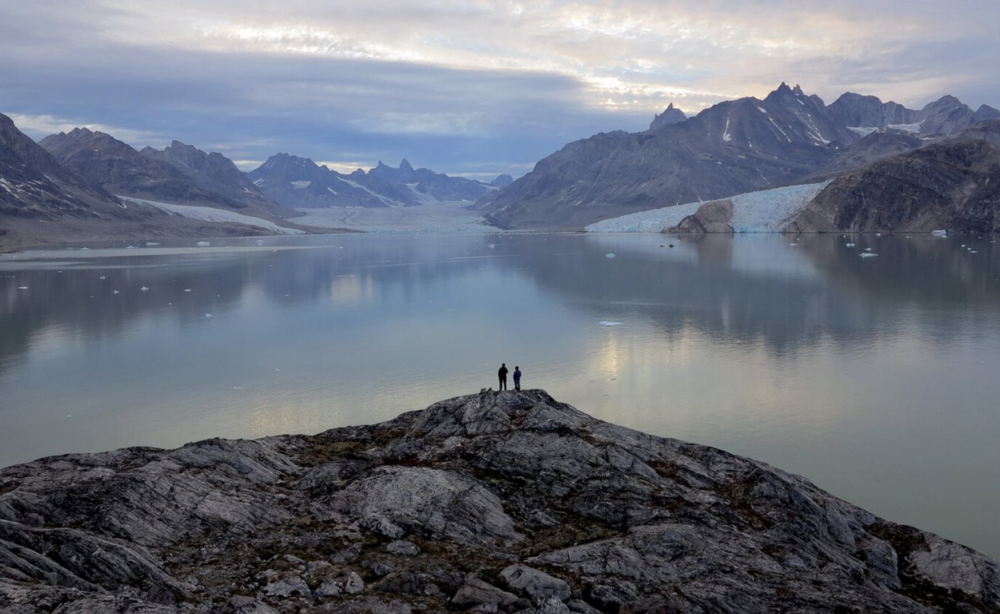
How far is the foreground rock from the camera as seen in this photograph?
11492mm

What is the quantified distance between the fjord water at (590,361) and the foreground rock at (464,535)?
442 cm

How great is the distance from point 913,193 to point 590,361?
13250cm

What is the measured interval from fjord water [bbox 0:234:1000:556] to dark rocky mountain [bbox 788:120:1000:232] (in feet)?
234

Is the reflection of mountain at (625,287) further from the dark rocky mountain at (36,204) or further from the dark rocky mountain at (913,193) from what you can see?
the dark rocky mountain at (36,204)

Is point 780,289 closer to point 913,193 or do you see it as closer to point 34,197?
point 913,193

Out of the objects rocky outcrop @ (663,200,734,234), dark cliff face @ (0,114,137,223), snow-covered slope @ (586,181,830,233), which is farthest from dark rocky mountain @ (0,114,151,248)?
snow-covered slope @ (586,181,830,233)

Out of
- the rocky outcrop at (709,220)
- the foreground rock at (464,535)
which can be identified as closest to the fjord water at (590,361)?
the foreground rock at (464,535)

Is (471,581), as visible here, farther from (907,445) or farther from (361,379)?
(361,379)

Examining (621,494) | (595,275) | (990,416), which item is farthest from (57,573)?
(595,275)

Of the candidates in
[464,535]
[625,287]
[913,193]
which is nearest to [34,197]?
[625,287]

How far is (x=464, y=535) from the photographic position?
551 inches

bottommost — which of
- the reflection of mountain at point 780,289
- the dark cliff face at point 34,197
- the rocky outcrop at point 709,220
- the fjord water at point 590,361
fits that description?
the fjord water at point 590,361

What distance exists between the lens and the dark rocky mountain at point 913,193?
440 ft

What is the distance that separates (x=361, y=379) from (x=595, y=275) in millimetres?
46166
